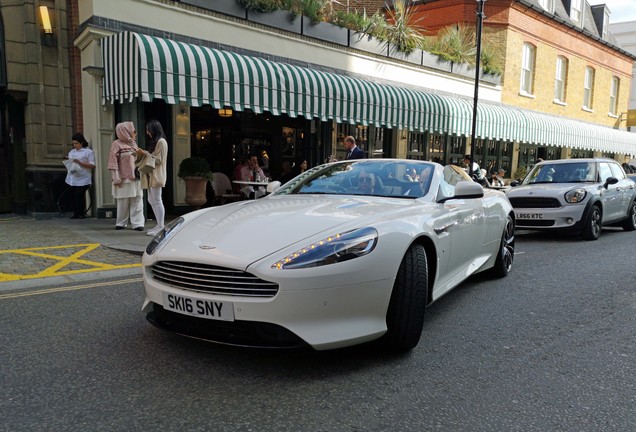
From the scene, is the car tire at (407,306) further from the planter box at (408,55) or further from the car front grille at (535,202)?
the planter box at (408,55)

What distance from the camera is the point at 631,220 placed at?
10.6 m

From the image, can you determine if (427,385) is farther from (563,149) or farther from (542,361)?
(563,149)

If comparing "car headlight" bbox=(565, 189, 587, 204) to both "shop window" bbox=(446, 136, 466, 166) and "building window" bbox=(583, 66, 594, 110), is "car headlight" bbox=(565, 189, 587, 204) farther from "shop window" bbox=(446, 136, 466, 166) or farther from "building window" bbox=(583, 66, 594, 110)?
"building window" bbox=(583, 66, 594, 110)

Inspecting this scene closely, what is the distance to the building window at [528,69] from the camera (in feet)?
66.4

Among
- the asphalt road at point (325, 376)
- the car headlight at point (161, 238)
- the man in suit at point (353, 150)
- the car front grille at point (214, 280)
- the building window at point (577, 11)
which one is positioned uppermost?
the building window at point (577, 11)

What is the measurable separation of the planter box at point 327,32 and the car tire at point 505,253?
8173 millimetres

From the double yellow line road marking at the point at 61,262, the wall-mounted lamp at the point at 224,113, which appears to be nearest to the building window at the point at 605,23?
the wall-mounted lamp at the point at 224,113

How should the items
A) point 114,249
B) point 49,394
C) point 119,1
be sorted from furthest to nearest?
point 119,1 < point 114,249 < point 49,394

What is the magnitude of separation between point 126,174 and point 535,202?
746 cm

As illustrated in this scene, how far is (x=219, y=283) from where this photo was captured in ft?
9.24

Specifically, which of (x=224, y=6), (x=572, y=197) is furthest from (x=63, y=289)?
(x=572, y=197)

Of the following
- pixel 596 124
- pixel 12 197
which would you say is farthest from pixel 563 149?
pixel 12 197

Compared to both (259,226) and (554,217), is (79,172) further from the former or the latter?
(554,217)

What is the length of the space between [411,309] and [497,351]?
855 millimetres
